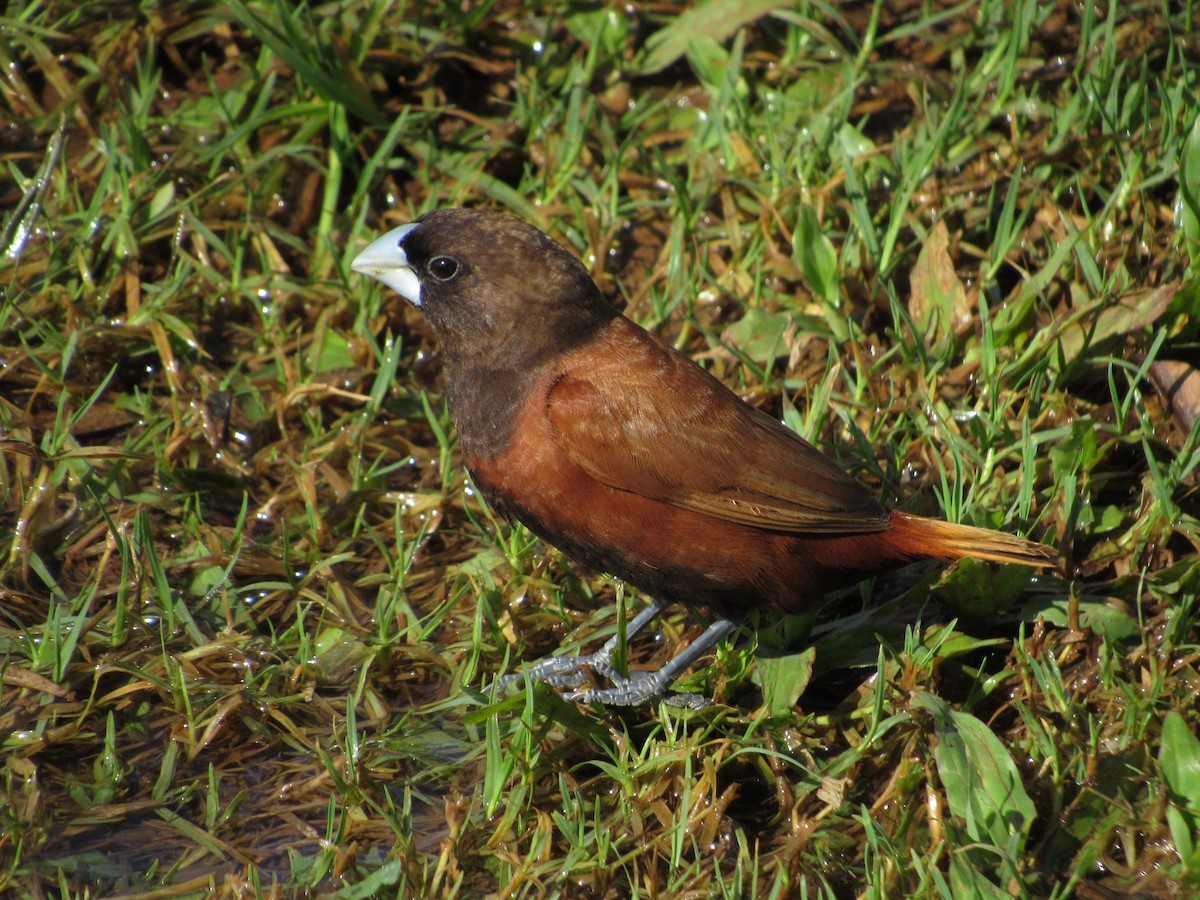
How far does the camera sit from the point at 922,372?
416cm

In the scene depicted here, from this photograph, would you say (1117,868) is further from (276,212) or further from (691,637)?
(276,212)

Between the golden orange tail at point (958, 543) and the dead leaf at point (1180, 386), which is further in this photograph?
the dead leaf at point (1180, 386)

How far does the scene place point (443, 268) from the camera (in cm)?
376

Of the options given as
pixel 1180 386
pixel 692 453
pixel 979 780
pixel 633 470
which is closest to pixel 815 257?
pixel 1180 386

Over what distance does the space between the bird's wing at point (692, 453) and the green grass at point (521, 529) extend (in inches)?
15.1

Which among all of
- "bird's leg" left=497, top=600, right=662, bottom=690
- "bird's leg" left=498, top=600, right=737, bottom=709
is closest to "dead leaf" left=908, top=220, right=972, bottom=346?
"bird's leg" left=498, top=600, right=737, bottom=709

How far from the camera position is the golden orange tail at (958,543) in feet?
10.9

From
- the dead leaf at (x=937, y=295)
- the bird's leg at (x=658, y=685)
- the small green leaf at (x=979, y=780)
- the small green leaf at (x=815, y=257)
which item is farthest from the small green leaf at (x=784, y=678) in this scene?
the small green leaf at (x=815, y=257)

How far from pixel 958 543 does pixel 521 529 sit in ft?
4.40

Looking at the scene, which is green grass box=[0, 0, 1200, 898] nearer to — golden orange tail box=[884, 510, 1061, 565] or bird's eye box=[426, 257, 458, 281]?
golden orange tail box=[884, 510, 1061, 565]

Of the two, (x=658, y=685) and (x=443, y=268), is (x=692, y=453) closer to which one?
(x=658, y=685)

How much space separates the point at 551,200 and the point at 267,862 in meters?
2.90

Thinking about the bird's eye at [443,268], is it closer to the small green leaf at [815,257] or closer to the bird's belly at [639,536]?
the bird's belly at [639,536]

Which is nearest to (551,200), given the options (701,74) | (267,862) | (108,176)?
(701,74)
